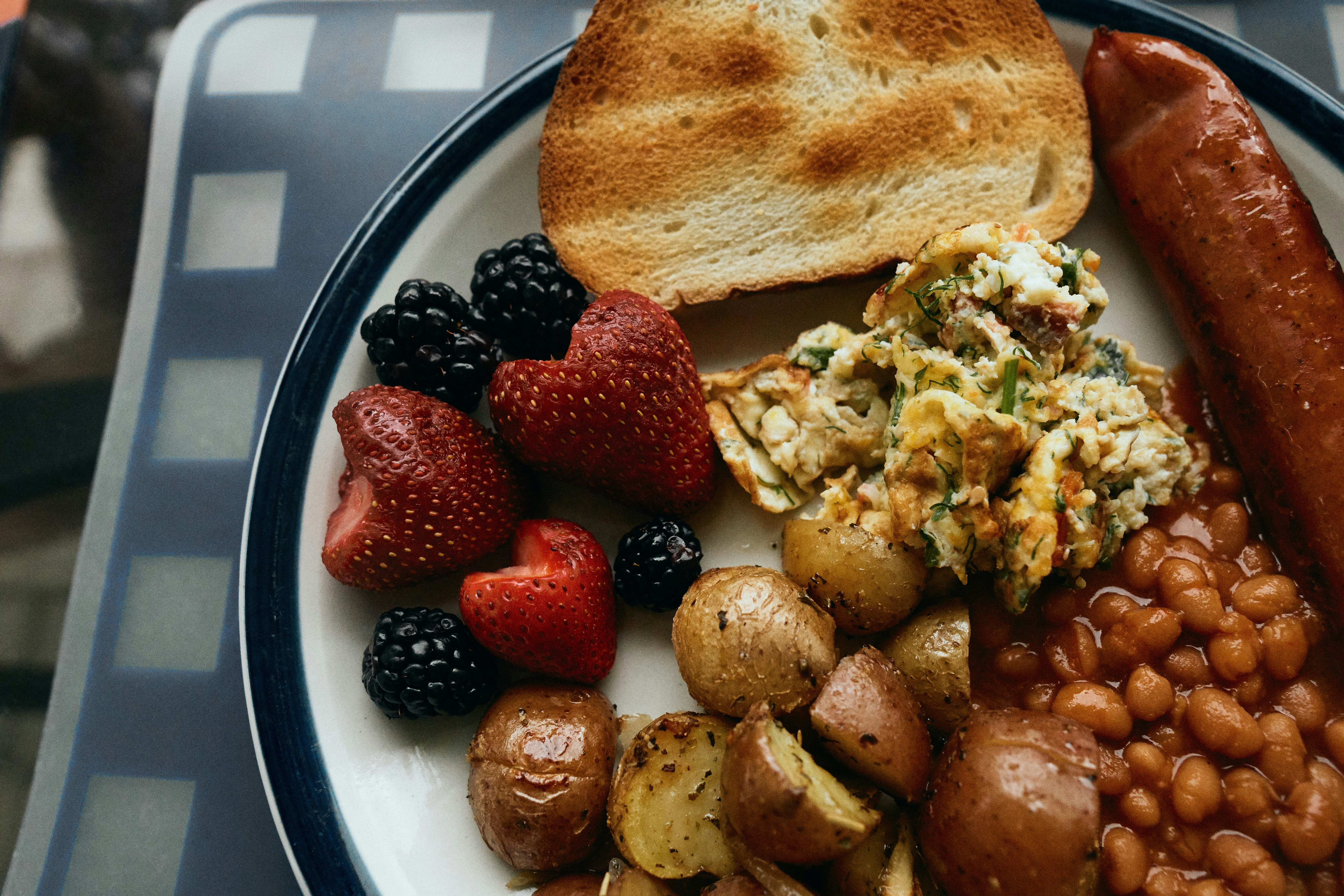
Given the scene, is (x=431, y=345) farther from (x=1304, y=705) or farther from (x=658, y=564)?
(x=1304, y=705)

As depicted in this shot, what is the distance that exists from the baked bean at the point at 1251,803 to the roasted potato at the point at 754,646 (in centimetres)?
85

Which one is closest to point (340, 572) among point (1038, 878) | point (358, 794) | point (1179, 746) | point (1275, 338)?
point (358, 794)

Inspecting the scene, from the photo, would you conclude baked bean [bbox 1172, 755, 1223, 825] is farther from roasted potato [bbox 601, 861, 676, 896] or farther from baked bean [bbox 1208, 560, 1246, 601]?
roasted potato [bbox 601, 861, 676, 896]

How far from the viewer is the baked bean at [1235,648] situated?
178 cm

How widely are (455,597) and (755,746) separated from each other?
3.07 ft

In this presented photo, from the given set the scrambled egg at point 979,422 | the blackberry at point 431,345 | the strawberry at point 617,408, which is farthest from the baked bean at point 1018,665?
the blackberry at point 431,345

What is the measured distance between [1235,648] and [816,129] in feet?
5.02

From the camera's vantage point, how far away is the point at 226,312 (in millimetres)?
2457

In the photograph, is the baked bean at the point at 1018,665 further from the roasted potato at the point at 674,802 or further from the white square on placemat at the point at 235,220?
the white square on placemat at the point at 235,220


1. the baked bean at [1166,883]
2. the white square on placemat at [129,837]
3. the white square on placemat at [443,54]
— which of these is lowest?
the white square on placemat at [129,837]

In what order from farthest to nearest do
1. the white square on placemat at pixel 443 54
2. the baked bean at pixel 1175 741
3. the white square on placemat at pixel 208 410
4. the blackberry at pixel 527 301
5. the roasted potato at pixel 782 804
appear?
the white square on placemat at pixel 443 54
the white square on placemat at pixel 208 410
the blackberry at pixel 527 301
the baked bean at pixel 1175 741
the roasted potato at pixel 782 804

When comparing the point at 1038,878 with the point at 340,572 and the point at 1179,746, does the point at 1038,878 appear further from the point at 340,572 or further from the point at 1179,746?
the point at 340,572

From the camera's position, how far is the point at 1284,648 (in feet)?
5.88

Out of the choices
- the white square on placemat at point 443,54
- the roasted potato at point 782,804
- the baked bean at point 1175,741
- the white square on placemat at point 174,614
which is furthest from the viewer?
the white square on placemat at point 443,54
